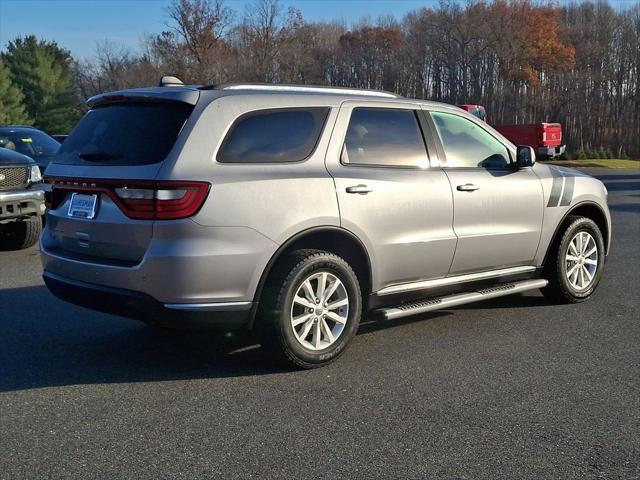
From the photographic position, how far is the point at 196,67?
128ft

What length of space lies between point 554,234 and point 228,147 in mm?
3258

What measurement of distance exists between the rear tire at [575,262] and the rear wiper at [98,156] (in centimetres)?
383

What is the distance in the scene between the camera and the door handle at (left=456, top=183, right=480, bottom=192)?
5359 millimetres

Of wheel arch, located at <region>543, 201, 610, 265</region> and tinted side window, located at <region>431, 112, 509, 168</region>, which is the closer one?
tinted side window, located at <region>431, 112, 509, 168</region>

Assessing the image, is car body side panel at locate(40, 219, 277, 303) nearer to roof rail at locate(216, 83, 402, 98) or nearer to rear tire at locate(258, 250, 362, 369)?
rear tire at locate(258, 250, 362, 369)

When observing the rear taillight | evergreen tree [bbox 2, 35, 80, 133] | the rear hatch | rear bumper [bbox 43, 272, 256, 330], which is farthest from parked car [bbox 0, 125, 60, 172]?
evergreen tree [bbox 2, 35, 80, 133]

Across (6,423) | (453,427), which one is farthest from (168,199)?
(453,427)

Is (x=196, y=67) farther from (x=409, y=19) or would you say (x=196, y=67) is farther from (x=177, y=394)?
(x=177, y=394)

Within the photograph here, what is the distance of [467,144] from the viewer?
18.5ft

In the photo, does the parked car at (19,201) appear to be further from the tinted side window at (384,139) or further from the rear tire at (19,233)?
the tinted side window at (384,139)

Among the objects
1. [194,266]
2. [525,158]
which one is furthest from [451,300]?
[194,266]

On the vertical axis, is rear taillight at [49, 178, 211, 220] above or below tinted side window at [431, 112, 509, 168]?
below

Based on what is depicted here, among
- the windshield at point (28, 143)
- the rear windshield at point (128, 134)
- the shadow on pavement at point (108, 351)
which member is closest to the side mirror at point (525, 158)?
the shadow on pavement at point (108, 351)

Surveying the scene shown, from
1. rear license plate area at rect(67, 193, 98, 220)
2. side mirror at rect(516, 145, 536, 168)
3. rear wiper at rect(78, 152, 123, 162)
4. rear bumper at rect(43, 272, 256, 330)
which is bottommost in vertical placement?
rear bumper at rect(43, 272, 256, 330)
